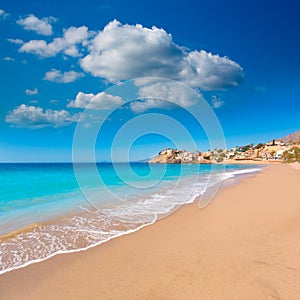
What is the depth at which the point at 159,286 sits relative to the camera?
328cm

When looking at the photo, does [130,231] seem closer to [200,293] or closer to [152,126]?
[200,293]

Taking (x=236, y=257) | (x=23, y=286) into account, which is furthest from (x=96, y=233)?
(x=236, y=257)

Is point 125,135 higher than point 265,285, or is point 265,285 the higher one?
point 125,135

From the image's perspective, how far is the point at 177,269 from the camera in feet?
12.4

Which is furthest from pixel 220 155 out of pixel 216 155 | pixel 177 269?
pixel 177 269

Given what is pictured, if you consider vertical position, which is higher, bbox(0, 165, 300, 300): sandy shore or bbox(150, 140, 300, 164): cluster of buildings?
bbox(150, 140, 300, 164): cluster of buildings

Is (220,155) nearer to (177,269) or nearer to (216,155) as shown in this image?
(216,155)

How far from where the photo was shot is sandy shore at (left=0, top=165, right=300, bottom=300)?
3146 millimetres

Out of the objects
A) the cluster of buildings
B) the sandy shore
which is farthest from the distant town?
the sandy shore

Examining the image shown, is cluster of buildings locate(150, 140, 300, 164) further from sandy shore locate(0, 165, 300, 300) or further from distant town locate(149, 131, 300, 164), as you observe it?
sandy shore locate(0, 165, 300, 300)

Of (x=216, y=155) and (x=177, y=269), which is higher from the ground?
(x=216, y=155)

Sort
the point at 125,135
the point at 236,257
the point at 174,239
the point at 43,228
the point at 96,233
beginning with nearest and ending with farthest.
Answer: the point at 236,257 → the point at 174,239 → the point at 96,233 → the point at 43,228 → the point at 125,135

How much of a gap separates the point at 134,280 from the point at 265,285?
6.46 feet

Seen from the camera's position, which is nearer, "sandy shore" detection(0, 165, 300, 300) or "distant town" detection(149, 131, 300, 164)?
"sandy shore" detection(0, 165, 300, 300)
